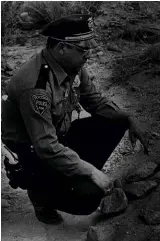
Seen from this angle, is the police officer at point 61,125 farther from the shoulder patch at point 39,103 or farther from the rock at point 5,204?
the rock at point 5,204

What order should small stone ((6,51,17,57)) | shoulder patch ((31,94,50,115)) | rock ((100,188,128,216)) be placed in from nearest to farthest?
1. shoulder patch ((31,94,50,115))
2. rock ((100,188,128,216))
3. small stone ((6,51,17,57))

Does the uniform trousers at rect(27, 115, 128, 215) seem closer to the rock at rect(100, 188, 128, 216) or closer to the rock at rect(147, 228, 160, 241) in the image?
the rock at rect(100, 188, 128, 216)

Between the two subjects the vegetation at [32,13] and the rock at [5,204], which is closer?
the rock at [5,204]

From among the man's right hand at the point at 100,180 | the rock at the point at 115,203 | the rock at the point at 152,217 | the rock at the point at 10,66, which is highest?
the man's right hand at the point at 100,180

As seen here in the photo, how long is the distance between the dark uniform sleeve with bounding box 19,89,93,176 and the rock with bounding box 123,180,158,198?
0.62 meters

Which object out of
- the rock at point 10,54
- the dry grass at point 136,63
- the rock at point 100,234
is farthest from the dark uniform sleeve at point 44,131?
the rock at point 10,54

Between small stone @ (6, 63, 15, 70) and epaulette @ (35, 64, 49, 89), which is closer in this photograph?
epaulette @ (35, 64, 49, 89)

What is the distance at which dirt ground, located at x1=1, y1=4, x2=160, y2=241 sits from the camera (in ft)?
10.1

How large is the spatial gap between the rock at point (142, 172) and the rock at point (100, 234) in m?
0.48

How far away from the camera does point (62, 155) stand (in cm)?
272

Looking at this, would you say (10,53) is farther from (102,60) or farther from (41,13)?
(102,60)

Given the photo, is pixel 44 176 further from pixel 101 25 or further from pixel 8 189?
pixel 101 25

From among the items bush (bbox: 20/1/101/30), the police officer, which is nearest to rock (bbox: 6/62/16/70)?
bush (bbox: 20/1/101/30)

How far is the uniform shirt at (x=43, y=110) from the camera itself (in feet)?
8.85
